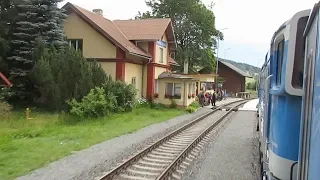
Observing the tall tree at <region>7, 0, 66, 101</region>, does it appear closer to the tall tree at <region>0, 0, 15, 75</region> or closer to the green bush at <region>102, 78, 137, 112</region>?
the tall tree at <region>0, 0, 15, 75</region>

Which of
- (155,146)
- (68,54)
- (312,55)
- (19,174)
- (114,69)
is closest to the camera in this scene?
(312,55)

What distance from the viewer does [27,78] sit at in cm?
2486

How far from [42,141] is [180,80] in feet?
61.7

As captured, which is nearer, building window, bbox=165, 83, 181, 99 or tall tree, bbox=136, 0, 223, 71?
building window, bbox=165, 83, 181, 99

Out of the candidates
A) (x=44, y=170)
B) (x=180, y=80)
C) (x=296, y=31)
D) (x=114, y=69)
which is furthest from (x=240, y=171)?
(x=180, y=80)

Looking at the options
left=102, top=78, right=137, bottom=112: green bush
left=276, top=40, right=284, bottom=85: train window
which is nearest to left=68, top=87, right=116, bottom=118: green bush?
left=102, top=78, right=137, bottom=112: green bush

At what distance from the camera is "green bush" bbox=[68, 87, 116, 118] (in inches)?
778

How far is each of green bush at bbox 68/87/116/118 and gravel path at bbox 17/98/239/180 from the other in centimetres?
535

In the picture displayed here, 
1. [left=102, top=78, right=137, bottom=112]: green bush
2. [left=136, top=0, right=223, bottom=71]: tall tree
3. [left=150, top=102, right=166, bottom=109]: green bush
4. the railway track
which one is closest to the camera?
the railway track

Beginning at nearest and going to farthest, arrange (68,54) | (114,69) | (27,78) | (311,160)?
(311,160) → (68,54) → (27,78) → (114,69)

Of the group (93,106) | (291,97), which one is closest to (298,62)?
(291,97)

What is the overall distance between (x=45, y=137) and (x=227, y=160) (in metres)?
7.28

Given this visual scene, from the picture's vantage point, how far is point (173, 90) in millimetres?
31312

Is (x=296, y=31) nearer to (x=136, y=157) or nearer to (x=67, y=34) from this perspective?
(x=136, y=157)
